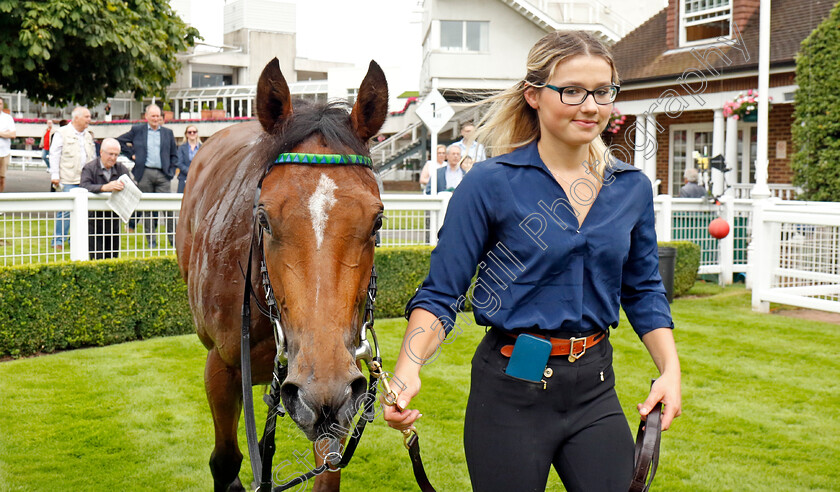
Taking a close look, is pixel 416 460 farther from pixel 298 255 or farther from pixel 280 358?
pixel 298 255

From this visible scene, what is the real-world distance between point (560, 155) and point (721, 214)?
9.38 meters

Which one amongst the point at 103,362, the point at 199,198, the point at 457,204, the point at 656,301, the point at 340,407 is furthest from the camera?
the point at 103,362

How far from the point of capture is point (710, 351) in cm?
693

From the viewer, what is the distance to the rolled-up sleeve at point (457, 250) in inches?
80.4

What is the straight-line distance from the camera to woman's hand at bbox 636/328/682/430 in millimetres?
2088

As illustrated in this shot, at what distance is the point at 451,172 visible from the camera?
389 inches

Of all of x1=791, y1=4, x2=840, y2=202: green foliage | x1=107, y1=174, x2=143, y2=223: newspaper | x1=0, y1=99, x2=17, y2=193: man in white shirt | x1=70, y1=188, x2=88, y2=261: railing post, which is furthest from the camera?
x1=791, y1=4, x2=840, y2=202: green foliage

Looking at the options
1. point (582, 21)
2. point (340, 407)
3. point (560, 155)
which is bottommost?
point (340, 407)

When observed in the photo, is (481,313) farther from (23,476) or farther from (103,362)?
(103,362)

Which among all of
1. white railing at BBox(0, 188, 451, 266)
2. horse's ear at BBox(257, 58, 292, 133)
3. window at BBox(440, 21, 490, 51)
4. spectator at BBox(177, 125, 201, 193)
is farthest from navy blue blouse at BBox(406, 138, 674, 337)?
window at BBox(440, 21, 490, 51)

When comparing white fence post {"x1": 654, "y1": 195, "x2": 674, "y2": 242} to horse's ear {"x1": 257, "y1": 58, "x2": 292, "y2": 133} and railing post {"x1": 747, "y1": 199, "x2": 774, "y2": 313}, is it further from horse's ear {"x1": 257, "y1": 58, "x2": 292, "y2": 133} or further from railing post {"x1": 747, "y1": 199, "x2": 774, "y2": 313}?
horse's ear {"x1": 257, "y1": 58, "x2": 292, "y2": 133}

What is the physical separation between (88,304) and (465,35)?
21411 millimetres

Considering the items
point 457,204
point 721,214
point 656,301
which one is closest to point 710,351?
point 721,214

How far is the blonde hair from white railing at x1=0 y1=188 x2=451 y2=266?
4.13 metres
